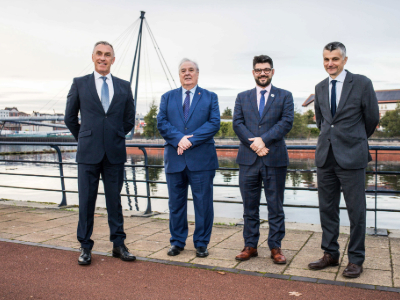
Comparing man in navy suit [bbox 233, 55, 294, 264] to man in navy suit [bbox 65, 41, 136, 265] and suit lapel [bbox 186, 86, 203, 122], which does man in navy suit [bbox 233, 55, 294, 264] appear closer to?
suit lapel [bbox 186, 86, 203, 122]

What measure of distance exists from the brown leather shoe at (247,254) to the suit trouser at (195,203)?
356 mm

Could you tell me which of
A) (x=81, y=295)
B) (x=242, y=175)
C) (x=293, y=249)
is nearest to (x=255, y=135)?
(x=242, y=175)

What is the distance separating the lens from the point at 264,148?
3338 millimetres

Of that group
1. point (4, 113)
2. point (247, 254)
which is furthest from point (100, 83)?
point (4, 113)

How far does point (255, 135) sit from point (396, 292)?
1.58 m

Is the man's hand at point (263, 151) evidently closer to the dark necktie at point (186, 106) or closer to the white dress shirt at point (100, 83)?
the dark necktie at point (186, 106)

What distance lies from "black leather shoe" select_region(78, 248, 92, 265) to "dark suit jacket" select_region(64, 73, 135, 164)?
77 centimetres

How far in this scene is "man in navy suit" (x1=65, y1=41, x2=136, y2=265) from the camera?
11.3 feet

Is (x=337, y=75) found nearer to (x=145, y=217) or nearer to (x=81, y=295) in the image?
(x=81, y=295)

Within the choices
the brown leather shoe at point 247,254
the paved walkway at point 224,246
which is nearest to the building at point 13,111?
the paved walkway at point 224,246

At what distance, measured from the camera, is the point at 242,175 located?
3527mm

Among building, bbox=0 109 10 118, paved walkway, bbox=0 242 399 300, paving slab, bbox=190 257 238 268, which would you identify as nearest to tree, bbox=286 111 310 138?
paving slab, bbox=190 257 238 268

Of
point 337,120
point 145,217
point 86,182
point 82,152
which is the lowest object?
point 145,217

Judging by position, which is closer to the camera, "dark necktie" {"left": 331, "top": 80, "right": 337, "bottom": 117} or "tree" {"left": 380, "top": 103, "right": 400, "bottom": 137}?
"dark necktie" {"left": 331, "top": 80, "right": 337, "bottom": 117}
